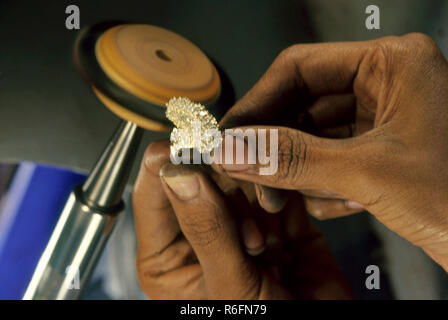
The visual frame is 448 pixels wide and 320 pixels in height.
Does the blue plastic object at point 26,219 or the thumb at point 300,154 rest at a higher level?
the thumb at point 300,154

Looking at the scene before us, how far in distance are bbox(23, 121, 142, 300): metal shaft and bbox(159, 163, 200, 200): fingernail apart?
0.05 metres

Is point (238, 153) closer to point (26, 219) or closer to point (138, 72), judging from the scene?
point (138, 72)

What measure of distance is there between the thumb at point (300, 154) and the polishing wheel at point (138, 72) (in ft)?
0.30

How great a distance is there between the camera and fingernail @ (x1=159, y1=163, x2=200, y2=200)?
341mm

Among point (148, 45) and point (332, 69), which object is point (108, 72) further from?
point (332, 69)

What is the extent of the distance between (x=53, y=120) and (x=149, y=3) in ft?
0.67

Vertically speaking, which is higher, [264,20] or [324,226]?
[264,20]

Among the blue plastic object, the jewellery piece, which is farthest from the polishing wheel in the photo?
Answer: the blue plastic object

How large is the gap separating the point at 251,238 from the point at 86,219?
8.1 inches

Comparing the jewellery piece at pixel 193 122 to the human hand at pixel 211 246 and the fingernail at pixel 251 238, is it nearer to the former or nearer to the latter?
the human hand at pixel 211 246

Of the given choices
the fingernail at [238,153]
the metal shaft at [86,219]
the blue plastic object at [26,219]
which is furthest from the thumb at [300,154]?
the blue plastic object at [26,219]

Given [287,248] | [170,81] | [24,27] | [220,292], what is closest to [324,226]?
[287,248]

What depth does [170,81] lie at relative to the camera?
1.12 feet

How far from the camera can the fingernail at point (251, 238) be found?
0.43 metres
